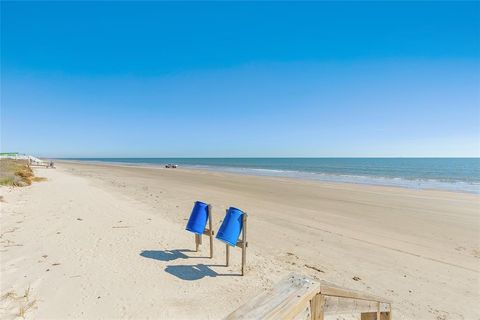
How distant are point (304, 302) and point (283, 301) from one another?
0.62 feet

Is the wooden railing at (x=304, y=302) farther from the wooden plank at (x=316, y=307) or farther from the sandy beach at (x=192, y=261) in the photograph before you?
the sandy beach at (x=192, y=261)

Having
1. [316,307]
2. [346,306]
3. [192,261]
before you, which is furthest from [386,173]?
[316,307]

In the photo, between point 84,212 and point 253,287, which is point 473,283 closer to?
point 253,287

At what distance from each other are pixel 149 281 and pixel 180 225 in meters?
4.31

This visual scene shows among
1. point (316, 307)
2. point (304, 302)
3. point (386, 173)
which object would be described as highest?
point (304, 302)

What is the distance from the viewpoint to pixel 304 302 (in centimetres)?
178

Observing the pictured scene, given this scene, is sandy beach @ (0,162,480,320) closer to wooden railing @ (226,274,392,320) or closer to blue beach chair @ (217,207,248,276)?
blue beach chair @ (217,207,248,276)

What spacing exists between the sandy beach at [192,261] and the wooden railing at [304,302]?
96.1 inches

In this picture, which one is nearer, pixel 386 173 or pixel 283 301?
pixel 283 301

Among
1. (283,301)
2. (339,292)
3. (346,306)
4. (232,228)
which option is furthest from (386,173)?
(283,301)

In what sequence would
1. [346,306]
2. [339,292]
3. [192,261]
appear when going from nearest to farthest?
[339,292], [346,306], [192,261]

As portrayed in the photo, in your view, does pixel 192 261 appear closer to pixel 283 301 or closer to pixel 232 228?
pixel 232 228

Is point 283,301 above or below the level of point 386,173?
above

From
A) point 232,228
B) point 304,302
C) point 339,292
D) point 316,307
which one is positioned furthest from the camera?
point 232,228
